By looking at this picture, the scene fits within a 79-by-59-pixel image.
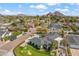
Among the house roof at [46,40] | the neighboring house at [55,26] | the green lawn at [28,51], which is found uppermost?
the neighboring house at [55,26]

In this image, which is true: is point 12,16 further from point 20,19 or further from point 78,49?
point 78,49

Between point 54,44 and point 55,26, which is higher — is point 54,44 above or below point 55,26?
below

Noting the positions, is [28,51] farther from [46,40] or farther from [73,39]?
[73,39]

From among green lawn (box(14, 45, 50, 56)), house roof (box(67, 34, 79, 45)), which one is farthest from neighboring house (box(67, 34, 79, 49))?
green lawn (box(14, 45, 50, 56))

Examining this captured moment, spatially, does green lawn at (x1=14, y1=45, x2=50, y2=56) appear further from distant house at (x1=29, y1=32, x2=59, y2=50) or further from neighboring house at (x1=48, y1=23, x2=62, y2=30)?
neighboring house at (x1=48, y1=23, x2=62, y2=30)

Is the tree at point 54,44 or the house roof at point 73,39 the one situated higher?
the house roof at point 73,39

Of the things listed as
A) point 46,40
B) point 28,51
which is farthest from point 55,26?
point 28,51

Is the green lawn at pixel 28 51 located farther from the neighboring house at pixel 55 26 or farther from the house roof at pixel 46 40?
the neighboring house at pixel 55 26

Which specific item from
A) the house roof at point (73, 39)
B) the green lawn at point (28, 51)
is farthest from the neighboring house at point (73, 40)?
the green lawn at point (28, 51)
